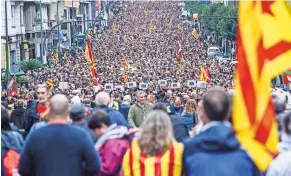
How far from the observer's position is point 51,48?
7294cm

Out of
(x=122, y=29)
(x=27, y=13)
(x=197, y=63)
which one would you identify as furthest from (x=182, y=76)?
(x=122, y=29)

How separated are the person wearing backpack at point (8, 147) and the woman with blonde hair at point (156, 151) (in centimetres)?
141

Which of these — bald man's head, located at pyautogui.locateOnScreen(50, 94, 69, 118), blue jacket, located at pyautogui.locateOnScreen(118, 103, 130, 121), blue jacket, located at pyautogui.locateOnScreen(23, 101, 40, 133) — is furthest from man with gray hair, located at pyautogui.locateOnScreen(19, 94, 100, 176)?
blue jacket, located at pyautogui.locateOnScreen(118, 103, 130, 121)

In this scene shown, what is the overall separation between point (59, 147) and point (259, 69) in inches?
Result: 75.1

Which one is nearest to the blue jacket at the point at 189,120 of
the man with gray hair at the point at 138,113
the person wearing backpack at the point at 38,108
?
the man with gray hair at the point at 138,113

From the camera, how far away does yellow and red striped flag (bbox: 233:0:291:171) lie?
5.63 m

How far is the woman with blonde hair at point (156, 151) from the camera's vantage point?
7.00 meters

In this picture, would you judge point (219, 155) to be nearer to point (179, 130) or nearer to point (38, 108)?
point (179, 130)

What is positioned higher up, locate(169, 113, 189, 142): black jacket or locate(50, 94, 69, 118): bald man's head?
locate(50, 94, 69, 118): bald man's head

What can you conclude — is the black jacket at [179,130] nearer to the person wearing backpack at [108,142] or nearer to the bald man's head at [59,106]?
the person wearing backpack at [108,142]

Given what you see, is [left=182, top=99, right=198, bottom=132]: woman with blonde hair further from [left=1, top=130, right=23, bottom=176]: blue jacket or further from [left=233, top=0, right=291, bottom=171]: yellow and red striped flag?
[left=233, top=0, right=291, bottom=171]: yellow and red striped flag

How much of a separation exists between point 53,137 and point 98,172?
0.53 metres

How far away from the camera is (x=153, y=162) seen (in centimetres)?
705

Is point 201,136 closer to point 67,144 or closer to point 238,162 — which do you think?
point 238,162
